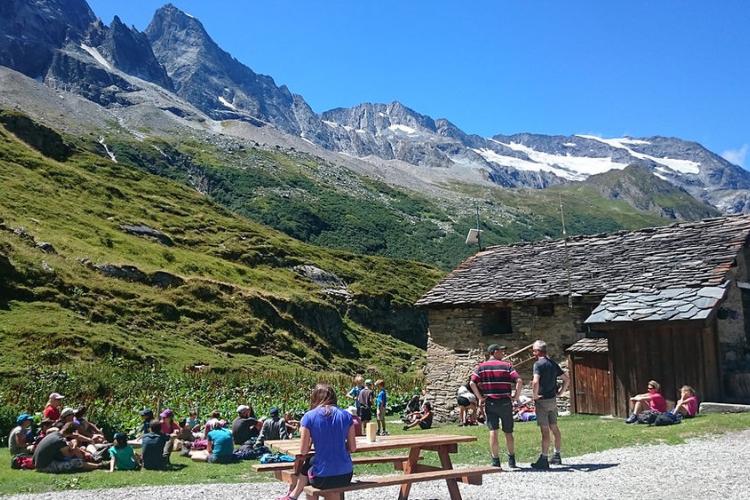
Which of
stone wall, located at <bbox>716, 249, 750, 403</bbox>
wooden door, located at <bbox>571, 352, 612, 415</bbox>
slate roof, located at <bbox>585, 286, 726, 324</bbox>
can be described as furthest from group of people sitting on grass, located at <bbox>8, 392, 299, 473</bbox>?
stone wall, located at <bbox>716, 249, 750, 403</bbox>

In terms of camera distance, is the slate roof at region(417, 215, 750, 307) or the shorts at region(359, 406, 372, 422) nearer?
the shorts at region(359, 406, 372, 422)

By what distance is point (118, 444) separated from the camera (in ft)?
42.0

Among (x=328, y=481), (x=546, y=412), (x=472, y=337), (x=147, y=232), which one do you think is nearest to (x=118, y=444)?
(x=328, y=481)

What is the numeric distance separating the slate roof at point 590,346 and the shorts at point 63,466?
45.0 feet

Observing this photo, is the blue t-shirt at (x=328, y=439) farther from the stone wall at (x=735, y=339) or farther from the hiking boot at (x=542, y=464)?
the stone wall at (x=735, y=339)

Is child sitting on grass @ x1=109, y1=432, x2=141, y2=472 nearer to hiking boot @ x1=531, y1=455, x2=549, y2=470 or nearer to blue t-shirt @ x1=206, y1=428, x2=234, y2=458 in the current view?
blue t-shirt @ x1=206, y1=428, x2=234, y2=458

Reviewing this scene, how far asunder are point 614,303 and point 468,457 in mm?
8775

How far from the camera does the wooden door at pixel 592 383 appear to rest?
760 inches

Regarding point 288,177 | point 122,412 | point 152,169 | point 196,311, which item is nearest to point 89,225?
point 196,311

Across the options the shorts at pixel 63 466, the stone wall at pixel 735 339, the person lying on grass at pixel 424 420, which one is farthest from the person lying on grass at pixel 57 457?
the stone wall at pixel 735 339

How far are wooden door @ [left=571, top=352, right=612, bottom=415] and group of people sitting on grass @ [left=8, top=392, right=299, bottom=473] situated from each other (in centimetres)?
901

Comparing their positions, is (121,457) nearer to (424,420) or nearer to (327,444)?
(327,444)

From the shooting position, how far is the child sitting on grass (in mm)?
12688

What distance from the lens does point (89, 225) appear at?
56.3 meters
